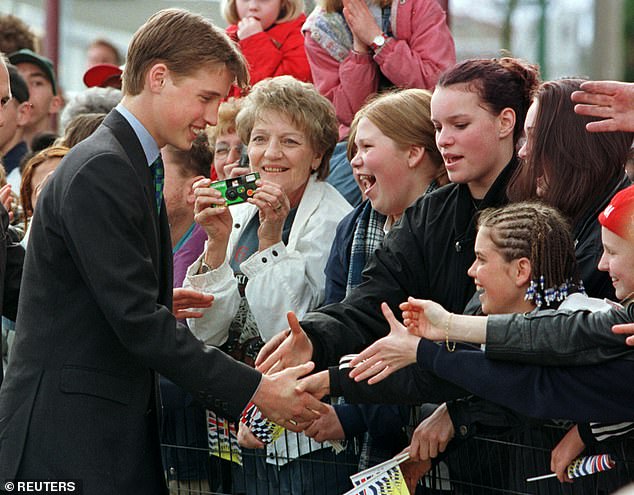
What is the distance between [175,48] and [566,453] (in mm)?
1820

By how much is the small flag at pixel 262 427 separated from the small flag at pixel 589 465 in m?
1.08

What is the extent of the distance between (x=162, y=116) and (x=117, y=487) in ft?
3.99

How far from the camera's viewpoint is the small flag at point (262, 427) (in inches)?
161

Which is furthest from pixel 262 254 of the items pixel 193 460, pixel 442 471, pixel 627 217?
pixel 627 217

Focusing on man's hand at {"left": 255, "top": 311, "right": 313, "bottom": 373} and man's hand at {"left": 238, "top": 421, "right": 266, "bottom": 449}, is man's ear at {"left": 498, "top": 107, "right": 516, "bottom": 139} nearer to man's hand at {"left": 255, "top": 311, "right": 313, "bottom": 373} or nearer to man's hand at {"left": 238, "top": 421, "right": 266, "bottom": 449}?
man's hand at {"left": 255, "top": 311, "right": 313, "bottom": 373}

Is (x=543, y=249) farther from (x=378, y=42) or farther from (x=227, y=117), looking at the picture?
(x=227, y=117)

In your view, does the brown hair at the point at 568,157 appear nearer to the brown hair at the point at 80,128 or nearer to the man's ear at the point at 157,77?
the man's ear at the point at 157,77

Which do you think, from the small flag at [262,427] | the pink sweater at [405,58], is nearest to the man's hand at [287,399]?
the small flag at [262,427]

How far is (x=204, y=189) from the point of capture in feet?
16.0

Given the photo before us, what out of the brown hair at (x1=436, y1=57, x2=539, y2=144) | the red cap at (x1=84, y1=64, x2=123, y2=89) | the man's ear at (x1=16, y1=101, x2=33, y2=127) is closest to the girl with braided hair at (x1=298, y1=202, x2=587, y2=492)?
the brown hair at (x1=436, y1=57, x2=539, y2=144)

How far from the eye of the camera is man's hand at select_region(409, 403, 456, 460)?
3.86 metres

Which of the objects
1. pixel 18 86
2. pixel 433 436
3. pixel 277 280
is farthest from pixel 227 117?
pixel 433 436

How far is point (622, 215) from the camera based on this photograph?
3.54 metres

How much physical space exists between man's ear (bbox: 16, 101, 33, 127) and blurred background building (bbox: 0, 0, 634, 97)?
12.0ft
